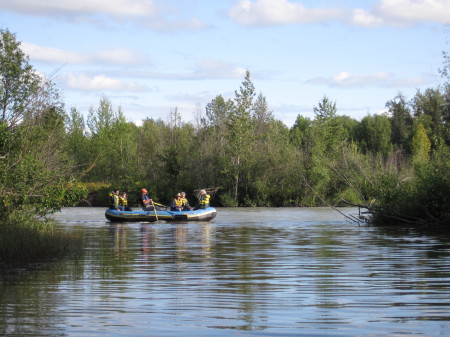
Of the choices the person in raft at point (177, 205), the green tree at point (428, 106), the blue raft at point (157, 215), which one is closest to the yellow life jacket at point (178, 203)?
the person in raft at point (177, 205)

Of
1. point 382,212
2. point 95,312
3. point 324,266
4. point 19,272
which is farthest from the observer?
point 382,212

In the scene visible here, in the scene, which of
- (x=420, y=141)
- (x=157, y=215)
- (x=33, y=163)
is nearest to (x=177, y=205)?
(x=157, y=215)

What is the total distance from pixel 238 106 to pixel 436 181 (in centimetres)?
3369

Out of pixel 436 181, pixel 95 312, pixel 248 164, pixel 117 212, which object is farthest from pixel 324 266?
pixel 248 164

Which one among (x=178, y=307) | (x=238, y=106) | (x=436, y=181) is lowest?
(x=178, y=307)

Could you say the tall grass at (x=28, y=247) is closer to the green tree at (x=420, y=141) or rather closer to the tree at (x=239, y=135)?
the tree at (x=239, y=135)

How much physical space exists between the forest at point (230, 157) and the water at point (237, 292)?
391 cm

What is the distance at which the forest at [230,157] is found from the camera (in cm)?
2147

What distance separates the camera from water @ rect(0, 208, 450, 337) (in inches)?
310

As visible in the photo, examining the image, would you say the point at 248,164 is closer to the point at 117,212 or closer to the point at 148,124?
the point at 117,212

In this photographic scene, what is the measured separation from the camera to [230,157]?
2218 inches

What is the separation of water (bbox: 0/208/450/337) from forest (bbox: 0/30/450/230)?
391 centimetres

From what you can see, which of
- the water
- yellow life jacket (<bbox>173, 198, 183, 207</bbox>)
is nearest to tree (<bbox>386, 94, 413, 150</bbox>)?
yellow life jacket (<bbox>173, 198, 183, 207</bbox>)

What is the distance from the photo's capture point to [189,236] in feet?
78.5
